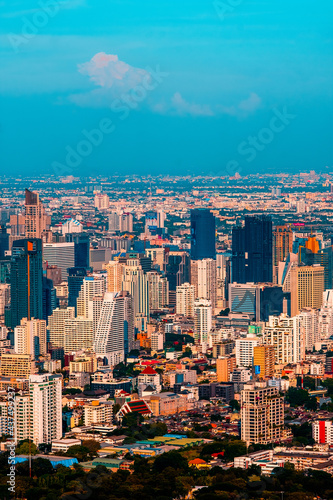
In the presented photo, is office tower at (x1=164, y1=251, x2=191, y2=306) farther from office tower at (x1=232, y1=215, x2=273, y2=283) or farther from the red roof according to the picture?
the red roof

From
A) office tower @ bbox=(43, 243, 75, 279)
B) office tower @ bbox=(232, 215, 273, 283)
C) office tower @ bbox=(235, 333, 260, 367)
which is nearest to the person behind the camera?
office tower @ bbox=(235, 333, 260, 367)

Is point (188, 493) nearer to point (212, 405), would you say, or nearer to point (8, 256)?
point (212, 405)

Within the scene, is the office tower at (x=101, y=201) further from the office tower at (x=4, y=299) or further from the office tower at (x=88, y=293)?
the office tower at (x=4, y=299)

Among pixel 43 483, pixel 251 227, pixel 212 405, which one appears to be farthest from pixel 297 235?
pixel 43 483

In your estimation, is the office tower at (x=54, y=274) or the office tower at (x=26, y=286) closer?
the office tower at (x=26, y=286)

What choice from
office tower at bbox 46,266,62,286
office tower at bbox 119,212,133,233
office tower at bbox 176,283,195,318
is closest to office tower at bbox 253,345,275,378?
office tower at bbox 176,283,195,318

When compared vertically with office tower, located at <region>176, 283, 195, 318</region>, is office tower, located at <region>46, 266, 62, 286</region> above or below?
above

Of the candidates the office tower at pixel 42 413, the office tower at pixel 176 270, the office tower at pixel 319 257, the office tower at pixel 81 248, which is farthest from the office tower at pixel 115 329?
the office tower at pixel 81 248
